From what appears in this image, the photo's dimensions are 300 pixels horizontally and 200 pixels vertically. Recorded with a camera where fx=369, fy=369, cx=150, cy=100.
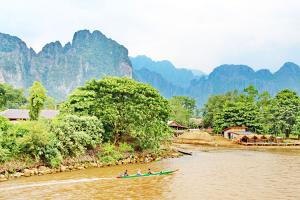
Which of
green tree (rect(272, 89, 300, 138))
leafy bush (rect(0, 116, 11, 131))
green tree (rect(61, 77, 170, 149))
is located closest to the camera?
leafy bush (rect(0, 116, 11, 131))

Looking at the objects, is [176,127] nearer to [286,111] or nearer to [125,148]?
[286,111]

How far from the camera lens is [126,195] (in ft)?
75.7

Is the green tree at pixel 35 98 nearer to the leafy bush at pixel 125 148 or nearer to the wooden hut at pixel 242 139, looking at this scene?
the leafy bush at pixel 125 148

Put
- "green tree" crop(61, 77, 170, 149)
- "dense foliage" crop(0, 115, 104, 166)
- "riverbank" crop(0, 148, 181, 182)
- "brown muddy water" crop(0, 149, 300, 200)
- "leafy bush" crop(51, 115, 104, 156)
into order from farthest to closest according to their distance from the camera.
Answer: "green tree" crop(61, 77, 170, 149) → "leafy bush" crop(51, 115, 104, 156) → "dense foliage" crop(0, 115, 104, 166) → "riverbank" crop(0, 148, 181, 182) → "brown muddy water" crop(0, 149, 300, 200)

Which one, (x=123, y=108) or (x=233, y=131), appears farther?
(x=233, y=131)

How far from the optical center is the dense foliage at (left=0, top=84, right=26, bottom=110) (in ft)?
282

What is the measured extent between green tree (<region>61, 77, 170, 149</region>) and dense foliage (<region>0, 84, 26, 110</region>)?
2026 inches

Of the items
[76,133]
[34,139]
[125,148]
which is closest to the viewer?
[34,139]

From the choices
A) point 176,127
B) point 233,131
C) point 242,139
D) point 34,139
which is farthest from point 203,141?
point 34,139

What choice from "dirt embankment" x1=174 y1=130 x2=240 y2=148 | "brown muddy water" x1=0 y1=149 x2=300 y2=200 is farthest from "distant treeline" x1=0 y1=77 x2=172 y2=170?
"dirt embankment" x1=174 y1=130 x2=240 y2=148

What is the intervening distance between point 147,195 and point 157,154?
65.8ft

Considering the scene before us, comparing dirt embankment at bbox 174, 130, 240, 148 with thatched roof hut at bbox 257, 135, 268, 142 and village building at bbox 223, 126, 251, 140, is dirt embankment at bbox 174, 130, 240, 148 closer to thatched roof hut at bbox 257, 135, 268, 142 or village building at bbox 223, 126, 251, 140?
village building at bbox 223, 126, 251, 140

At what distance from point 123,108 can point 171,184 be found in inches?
548

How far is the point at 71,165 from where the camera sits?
32.9m
